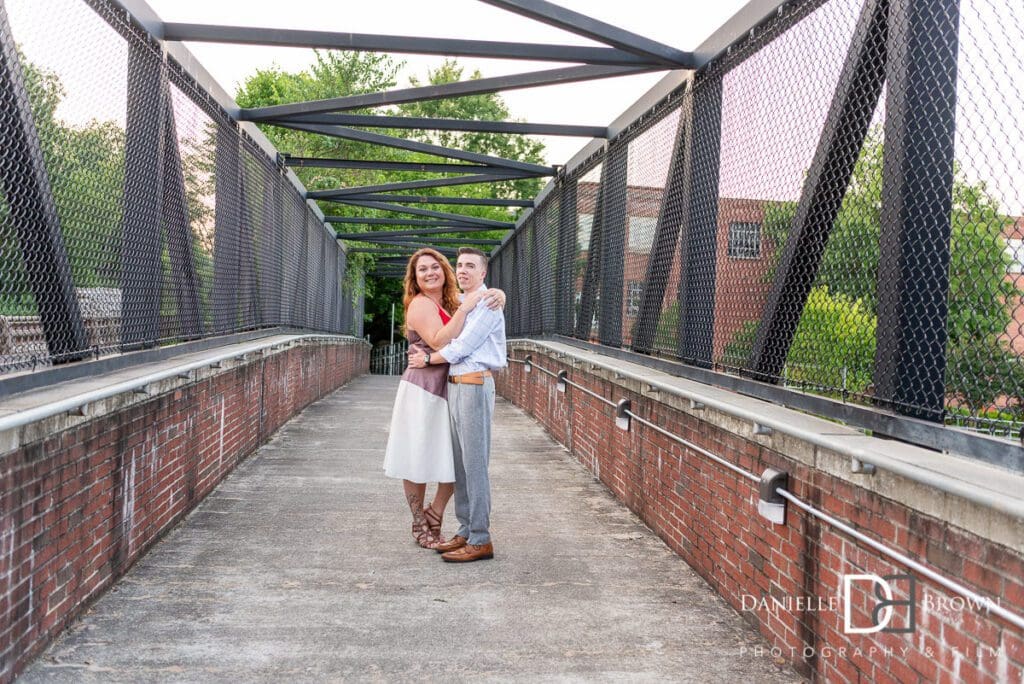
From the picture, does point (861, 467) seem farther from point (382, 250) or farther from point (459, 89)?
point (382, 250)

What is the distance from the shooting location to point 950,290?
3273mm

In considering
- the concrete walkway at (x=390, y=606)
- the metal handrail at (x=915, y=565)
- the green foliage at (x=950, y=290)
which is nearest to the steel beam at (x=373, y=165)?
Result: the concrete walkway at (x=390, y=606)

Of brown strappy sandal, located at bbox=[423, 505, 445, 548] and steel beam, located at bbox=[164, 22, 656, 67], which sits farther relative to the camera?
steel beam, located at bbox=[164, 22, 656, 67]

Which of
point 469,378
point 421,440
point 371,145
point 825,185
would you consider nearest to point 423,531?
point 421,440

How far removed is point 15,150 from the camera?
388cm

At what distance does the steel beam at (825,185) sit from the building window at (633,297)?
259 centimetres

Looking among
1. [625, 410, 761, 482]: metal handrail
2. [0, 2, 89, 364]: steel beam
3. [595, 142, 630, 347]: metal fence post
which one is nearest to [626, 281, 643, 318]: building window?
[595, 142, 630, 347]: metal fence post

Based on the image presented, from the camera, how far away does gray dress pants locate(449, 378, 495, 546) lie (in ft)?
16.6

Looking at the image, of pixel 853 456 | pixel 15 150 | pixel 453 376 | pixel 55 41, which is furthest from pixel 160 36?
pixel 853 456

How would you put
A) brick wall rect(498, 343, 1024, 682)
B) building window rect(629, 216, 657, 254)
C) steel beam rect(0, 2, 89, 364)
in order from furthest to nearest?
building window rect(629, 216, 657, 254), steel beam rect(0, 2, 89, 364), brick wall rect(498, 343, 1024, 682)

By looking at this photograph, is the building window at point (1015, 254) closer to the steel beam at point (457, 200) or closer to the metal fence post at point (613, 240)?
the metal fence post at point (613, 240)

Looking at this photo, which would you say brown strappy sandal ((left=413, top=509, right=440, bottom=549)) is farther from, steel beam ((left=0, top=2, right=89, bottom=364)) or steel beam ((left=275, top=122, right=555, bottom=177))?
steel beam ((left=275, top=122, right=555, bottom=177))

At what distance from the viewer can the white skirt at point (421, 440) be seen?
517cm

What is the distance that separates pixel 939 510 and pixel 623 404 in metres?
3.79
